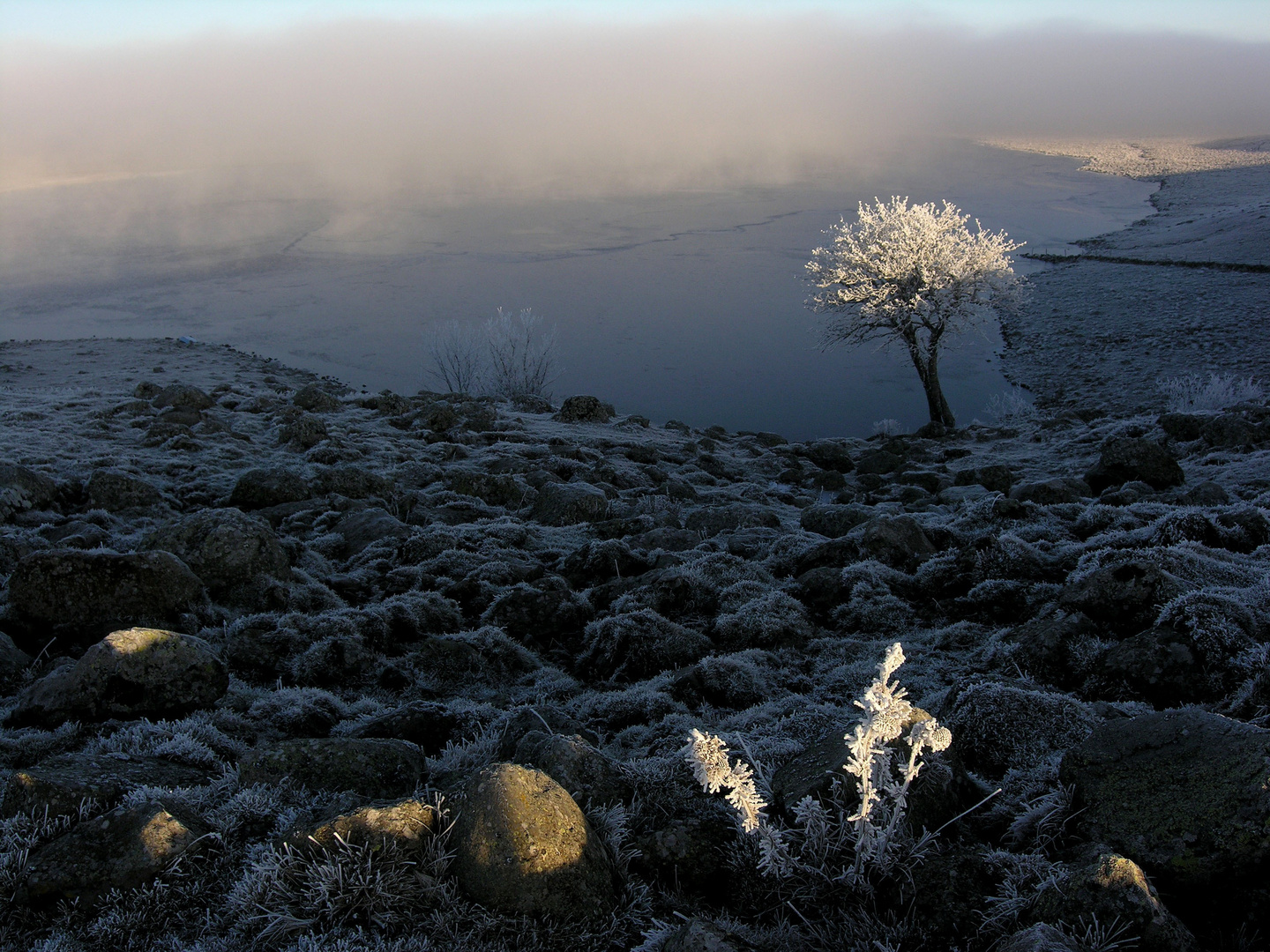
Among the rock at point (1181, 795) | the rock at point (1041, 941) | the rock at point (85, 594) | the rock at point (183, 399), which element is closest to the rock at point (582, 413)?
the rock at point (183, 399)

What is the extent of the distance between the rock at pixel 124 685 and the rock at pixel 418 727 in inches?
39.4

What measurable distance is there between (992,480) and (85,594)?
11.3m

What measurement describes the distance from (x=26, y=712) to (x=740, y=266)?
130ft

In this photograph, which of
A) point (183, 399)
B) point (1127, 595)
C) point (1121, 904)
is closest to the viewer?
point (1121, 904)

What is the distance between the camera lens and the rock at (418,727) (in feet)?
14.6

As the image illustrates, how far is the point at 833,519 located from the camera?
10.1 metres

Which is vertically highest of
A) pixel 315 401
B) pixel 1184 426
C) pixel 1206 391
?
pixel 315 401

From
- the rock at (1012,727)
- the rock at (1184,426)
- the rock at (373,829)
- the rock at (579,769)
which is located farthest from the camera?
the rock at (1184,426)

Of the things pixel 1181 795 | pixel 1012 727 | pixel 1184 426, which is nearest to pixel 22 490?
pixel 1012 727

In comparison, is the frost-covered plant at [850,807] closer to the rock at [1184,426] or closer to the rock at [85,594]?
the rock at [85,594]

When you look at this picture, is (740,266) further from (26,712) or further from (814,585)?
(26,712)

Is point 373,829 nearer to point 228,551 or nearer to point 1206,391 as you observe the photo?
point 228,551

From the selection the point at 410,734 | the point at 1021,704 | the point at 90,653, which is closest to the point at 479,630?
the point at 410,734

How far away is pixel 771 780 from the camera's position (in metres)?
3.41
